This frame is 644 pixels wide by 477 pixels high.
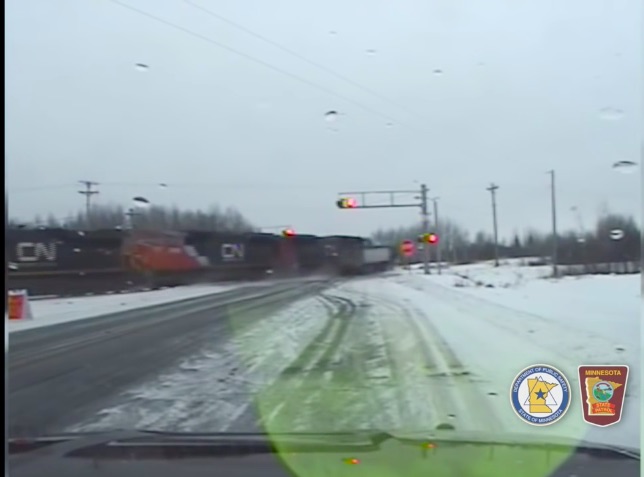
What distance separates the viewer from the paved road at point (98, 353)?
3617 mm

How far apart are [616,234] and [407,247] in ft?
2.97

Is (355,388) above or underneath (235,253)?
underneath

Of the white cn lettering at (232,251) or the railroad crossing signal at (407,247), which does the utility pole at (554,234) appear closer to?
the railroad crossing signal at (407,247)

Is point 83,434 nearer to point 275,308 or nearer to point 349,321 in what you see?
point 275,308

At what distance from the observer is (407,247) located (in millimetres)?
3559

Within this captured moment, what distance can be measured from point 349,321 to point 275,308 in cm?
38

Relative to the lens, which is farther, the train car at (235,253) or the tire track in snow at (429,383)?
the train car at (235,253)

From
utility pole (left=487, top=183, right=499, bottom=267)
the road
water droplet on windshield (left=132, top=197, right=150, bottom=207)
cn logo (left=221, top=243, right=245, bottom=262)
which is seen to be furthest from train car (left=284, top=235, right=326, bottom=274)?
utility pole (left=487, top=183, right=499, bottom=267)

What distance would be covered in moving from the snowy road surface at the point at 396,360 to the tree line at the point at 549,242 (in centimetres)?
14

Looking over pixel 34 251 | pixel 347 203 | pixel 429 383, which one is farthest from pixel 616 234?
pixel 34 251

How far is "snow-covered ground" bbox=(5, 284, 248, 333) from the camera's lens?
3.60 metres

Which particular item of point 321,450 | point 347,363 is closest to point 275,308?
point 347,363

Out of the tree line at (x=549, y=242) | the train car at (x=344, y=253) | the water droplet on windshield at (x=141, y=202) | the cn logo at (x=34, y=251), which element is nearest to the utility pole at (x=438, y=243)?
the tree line at (x=549, y=242)

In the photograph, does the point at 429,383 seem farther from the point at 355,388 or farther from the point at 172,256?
the point at 172,256
